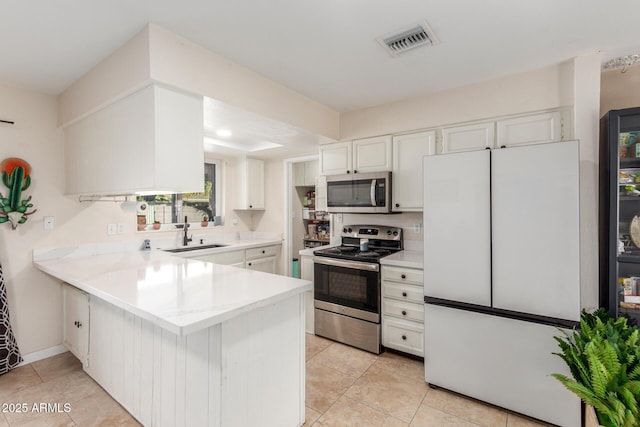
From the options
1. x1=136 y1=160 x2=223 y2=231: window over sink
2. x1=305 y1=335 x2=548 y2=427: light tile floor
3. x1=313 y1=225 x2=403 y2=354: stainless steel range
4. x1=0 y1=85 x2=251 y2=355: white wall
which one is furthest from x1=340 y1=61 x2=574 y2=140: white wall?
x1=0 y1=85 x2=251 y2=355: white wall

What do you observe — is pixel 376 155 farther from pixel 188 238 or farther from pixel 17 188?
pixel 17 188

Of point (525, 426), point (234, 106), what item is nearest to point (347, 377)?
point (525, 426)

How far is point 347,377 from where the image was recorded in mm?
2422

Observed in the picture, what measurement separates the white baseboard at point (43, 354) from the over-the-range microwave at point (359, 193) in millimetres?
2926

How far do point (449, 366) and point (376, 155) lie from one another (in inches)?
80.2

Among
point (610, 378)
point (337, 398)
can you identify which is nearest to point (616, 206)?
point (610, 378)

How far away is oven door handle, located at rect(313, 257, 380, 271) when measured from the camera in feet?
9.10

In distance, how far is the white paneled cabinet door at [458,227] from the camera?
2051 mm

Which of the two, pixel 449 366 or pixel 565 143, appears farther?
pixel 449 366

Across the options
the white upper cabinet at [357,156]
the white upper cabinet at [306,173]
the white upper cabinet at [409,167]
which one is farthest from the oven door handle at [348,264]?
the white upper cabinet at [306,173]

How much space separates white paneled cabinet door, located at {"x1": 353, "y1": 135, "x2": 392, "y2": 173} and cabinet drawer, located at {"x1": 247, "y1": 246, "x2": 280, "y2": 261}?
181 cm

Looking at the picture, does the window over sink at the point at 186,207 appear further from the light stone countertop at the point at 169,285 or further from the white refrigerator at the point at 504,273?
the white refrigerator at the point at 504,273

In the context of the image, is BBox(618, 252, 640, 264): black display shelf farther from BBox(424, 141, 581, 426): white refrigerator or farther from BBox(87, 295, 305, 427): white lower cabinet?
BBox(87, 295, 305, 427): white lower cabinet

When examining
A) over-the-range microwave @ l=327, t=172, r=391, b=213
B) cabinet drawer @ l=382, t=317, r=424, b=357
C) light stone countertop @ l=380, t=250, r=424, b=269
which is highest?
over-the-range microwave @ l=327, t=172, r=391, b=213
